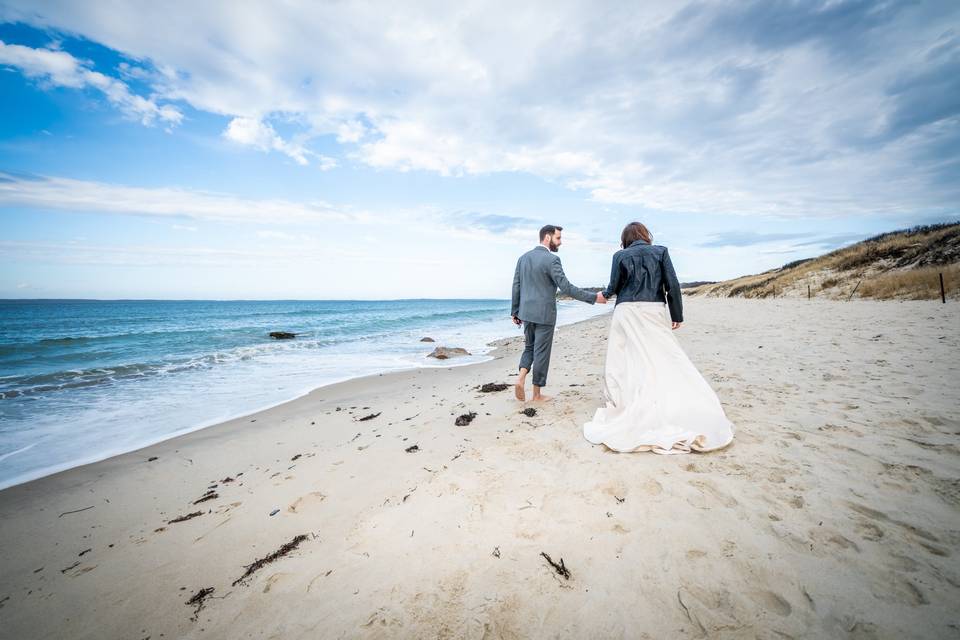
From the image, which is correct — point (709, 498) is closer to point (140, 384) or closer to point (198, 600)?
point (198, 600)

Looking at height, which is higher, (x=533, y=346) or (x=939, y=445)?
(x=533, y=346)

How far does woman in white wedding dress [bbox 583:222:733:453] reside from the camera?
3.64 meters

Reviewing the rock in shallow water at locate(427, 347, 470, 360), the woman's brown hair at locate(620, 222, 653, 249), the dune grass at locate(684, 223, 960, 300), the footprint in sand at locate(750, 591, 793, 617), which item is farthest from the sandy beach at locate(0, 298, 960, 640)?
the dune grass at locate(684, 223, 960, 300)

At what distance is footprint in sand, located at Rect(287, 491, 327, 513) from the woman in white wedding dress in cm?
286

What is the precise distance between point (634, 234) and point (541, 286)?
144cm

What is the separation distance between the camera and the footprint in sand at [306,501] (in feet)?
11.2

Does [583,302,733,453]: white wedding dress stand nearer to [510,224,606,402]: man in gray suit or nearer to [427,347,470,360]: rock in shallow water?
[510,224,606,402]: man in gray suit

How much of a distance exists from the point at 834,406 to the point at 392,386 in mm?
8181

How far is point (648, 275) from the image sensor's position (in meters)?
4.14

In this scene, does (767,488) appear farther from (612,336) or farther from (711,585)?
(612,336)

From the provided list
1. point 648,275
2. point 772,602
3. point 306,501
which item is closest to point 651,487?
point 772,602

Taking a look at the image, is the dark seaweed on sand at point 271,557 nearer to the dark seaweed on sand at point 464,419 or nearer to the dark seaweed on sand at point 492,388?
the dark seaweed on sand at point 464,419

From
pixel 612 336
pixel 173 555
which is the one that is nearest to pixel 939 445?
pixel 612 336

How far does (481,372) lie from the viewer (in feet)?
32.9
